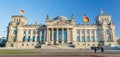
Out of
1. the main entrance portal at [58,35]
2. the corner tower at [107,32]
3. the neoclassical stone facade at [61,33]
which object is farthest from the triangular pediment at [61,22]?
the corner tower at [107,32]

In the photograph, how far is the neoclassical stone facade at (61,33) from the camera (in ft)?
312

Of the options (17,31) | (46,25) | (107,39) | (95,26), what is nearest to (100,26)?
(95,26)

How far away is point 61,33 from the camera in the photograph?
9581 centimetres

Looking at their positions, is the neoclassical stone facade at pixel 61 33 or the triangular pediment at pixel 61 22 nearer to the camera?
the neoclassical stone facade at pixel 61 33

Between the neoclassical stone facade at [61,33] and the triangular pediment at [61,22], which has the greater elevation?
the triangular pediment at [61,22]

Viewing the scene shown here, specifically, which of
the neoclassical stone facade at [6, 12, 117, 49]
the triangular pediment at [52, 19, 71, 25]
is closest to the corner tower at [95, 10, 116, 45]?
the neoclassical stone facade at [6, 12, 117, 49]

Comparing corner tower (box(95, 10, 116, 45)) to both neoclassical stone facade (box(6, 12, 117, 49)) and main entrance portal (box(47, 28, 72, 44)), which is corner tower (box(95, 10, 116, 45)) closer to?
neoclassical stone facade (box(6, 12, 117, 49))

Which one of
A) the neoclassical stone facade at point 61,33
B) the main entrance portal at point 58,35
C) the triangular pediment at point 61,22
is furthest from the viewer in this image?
the triangular pediment at point 61,22

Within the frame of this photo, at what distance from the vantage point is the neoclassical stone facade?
95125 millimetres

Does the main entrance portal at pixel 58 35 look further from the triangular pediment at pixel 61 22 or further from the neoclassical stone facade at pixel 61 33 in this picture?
the triangular pediment at pixel 61 22

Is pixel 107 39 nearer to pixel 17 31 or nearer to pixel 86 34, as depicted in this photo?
pixel 86 34

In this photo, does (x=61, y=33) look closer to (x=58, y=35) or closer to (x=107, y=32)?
(x=58, y=35)

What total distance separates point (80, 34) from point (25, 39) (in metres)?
A: 37.4

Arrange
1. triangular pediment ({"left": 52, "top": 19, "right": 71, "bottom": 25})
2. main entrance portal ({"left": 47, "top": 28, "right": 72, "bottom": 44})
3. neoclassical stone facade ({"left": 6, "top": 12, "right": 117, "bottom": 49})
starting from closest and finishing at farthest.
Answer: main entrance portal ({"left": 47, "top": 28, "right": 72, "bottom": 44})
neoclassical stone facade ({"left": 6, "top": 12, "right": 117, "bottom": 49})
triangular pediment ({"left": 52, "top": 19, "right": 71, "bottom": 25})
